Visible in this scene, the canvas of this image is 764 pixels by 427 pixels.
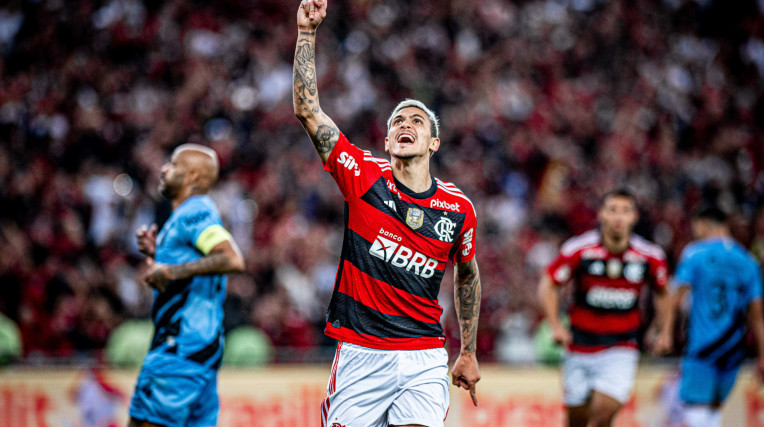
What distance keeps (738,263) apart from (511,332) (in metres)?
4.14

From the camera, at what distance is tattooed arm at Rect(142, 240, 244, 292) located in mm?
5402

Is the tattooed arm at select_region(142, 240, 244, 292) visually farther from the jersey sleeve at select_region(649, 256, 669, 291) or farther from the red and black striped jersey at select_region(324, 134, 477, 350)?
the jersey sleeve at select_region(649, 256, 669, 291)

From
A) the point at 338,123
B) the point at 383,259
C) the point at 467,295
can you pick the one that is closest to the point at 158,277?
the point at 383,259

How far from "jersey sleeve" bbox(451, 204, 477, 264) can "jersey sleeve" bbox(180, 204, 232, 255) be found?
1.69 m

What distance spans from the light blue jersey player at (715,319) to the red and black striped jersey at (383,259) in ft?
17.5

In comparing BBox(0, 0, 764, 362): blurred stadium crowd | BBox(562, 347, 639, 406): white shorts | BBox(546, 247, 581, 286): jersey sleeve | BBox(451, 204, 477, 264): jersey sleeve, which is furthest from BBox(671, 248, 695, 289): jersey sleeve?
BBox(451, 204, 477, 264): jersey sleeve

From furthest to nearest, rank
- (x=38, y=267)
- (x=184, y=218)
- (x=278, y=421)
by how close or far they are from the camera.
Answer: (x=38, y=267)
(x=278, y=421)
(x=184, y=218)

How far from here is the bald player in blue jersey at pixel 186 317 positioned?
5.41 m

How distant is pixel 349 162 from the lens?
14.8ft

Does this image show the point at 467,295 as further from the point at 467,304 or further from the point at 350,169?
the point at 350,169

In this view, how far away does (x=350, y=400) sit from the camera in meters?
4.47

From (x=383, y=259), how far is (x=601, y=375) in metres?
3.97

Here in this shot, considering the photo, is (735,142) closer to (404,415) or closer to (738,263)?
(738,263)

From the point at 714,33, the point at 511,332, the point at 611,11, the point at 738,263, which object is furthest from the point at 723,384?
the point at 714,33
